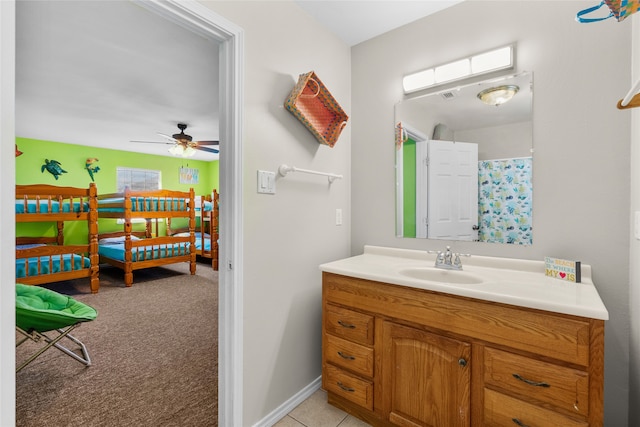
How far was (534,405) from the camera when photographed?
1.07 metres

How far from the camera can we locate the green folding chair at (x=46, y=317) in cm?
179

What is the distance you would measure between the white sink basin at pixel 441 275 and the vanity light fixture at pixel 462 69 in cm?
118

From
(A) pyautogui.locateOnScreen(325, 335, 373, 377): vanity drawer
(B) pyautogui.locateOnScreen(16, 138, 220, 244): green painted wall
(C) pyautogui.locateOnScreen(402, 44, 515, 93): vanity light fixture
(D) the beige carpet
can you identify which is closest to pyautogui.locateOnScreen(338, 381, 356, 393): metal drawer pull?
(A) pyautogui.locateOnScreen(325, 335, 373, 377): vanity drawer

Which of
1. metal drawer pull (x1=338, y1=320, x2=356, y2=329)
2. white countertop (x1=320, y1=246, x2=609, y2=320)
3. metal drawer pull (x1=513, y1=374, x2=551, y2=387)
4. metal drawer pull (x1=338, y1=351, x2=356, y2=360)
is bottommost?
metal drawer pull (x1=338, y1=351, x2=356, y2=360)

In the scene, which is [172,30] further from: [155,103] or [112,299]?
[112,299]

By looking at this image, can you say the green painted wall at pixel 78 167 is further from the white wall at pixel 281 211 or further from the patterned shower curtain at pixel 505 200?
the patterned shower curtain at pixel 505 200

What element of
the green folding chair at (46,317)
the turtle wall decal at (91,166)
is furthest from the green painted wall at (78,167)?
the green folding chair at (46,317)

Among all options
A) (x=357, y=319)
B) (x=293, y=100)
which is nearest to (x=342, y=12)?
(x=293, y=100)

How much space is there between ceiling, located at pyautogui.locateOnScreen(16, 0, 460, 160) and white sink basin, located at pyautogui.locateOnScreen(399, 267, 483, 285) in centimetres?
160

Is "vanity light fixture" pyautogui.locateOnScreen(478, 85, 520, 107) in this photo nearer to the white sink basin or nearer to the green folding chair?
the white sink basin

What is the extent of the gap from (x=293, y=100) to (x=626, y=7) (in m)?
1.29

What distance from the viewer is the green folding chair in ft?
5.86

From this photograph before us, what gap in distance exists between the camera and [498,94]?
1.64 meters

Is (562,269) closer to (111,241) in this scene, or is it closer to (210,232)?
(210,232)
